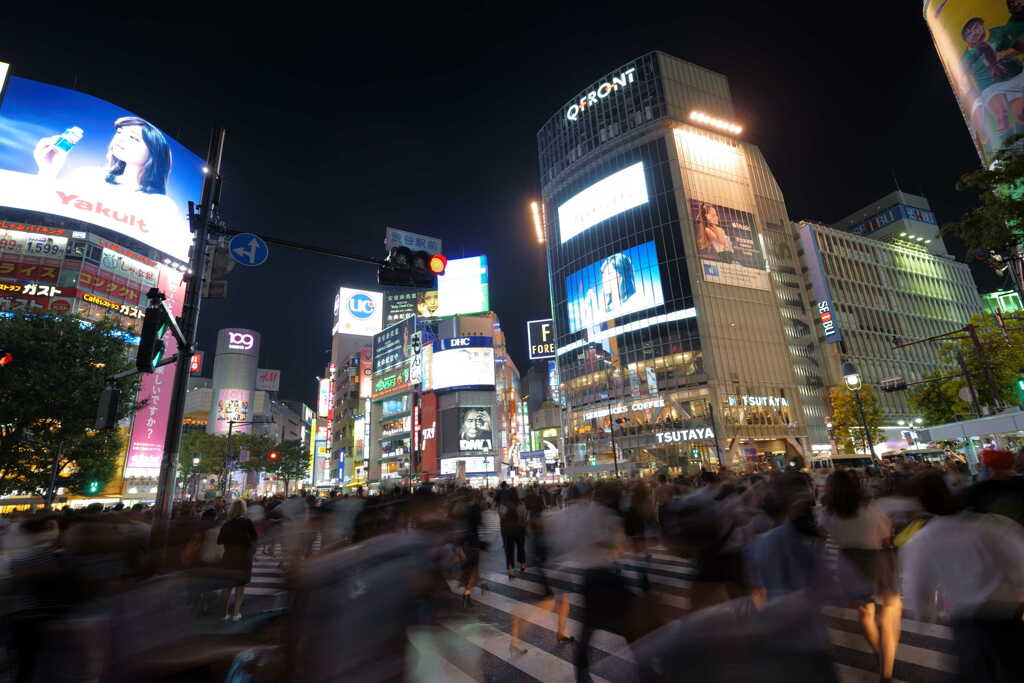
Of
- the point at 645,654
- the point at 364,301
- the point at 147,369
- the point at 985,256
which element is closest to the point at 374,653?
the point at 645,654

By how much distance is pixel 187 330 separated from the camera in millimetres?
7363

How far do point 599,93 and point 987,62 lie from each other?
158 feet

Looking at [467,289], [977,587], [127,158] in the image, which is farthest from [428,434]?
[977,587]

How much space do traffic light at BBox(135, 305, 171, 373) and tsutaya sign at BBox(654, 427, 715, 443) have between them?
54.3m

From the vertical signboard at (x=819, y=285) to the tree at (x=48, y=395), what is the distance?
2795 inches

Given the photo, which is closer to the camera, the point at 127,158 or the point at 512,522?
the point at 512,522

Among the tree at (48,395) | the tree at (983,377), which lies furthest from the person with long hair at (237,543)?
the tree at (983,377)

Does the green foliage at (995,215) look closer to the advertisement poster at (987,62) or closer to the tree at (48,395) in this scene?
the advertisement poster at (987,62)

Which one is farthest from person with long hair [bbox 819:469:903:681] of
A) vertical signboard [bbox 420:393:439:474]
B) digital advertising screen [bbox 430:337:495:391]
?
vertical signboard [bbox 420:393:439:474]

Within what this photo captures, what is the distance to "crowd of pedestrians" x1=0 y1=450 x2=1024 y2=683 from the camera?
73.8 inches

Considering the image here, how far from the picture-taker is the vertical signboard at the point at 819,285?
63062 millimetres

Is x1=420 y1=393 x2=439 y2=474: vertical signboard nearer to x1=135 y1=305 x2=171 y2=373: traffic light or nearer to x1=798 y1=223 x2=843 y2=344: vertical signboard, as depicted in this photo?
x1=798 y1=223 x2=843 y2=344: vertical signboard

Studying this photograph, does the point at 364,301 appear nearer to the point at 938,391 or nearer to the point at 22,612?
the point at 938,391

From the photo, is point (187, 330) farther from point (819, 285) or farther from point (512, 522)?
point (819, 285)
